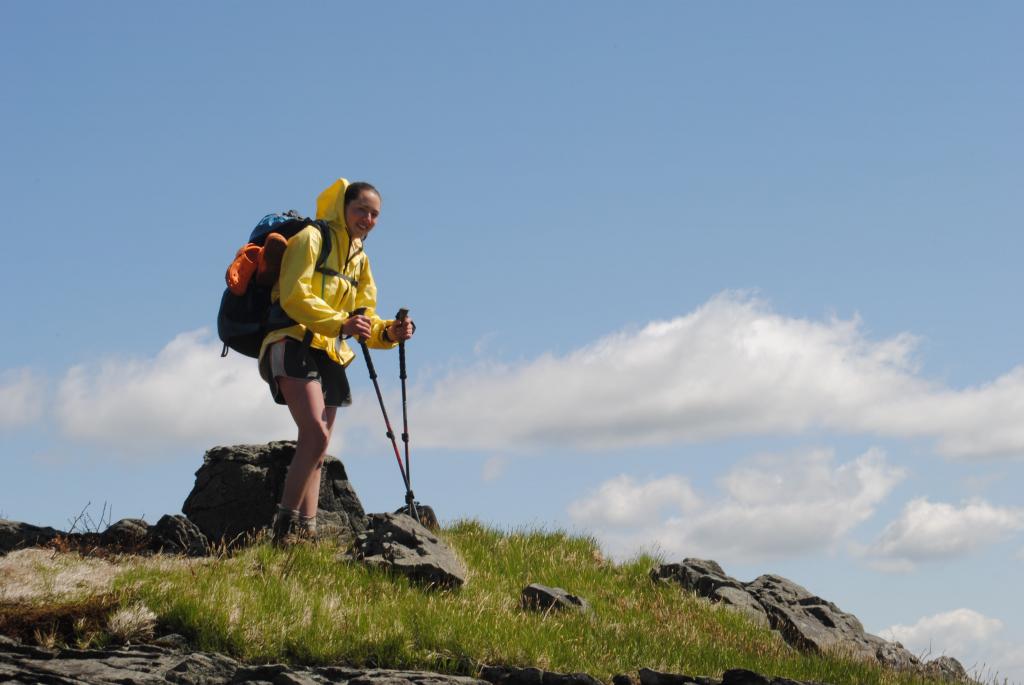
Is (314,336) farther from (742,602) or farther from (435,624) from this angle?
(742,602)

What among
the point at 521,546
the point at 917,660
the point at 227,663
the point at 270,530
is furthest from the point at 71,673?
the point at 917,660

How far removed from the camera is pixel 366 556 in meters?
12.0

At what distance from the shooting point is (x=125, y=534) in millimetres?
13195

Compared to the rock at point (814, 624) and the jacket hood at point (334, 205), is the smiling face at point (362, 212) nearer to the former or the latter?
the jacket hood at point (334, 205)

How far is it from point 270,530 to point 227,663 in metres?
3.54

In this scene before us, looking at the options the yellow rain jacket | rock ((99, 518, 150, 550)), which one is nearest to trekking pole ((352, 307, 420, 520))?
the yellow rain jacket

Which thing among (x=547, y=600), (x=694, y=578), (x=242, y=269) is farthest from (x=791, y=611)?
(x=242, y=269)

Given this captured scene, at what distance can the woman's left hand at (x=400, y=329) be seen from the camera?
12805 mm

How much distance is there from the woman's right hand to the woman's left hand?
1.24m

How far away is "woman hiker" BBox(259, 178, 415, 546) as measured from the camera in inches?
453

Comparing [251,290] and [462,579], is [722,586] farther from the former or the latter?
[251,290]

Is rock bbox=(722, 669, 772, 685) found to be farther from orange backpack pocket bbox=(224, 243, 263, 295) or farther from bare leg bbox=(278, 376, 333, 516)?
orange backpack pocket bbox=(224, 243, 263, 295)

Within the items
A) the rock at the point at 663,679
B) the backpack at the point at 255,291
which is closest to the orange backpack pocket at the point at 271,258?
the backpack at the point at 255,291

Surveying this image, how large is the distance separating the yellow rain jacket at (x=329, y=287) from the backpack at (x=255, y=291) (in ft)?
0.35
